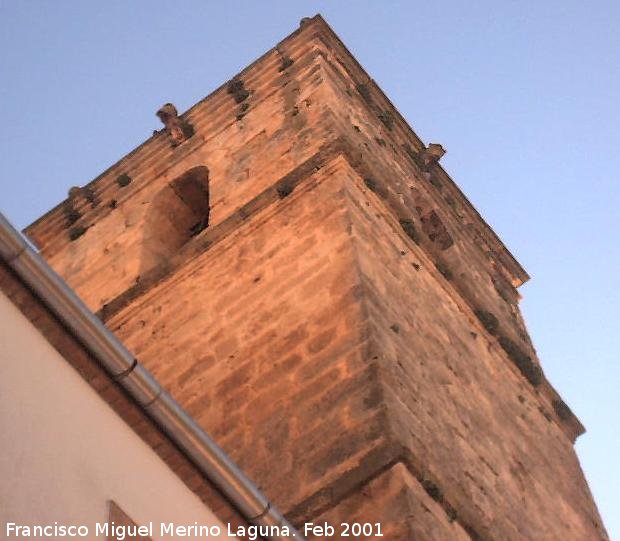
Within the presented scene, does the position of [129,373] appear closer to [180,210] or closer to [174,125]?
[180,210]

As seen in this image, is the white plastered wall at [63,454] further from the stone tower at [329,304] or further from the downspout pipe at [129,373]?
the stone tower at [329,304]

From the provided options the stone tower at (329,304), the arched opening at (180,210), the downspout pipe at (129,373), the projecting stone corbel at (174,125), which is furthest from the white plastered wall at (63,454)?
the projecting stone corbel at (174,125)

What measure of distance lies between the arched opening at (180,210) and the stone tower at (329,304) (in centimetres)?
2

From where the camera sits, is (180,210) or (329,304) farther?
(180,210)

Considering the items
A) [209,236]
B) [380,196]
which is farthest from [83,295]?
[380,196]

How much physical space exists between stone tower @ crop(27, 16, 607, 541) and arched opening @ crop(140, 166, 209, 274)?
2 centimetres

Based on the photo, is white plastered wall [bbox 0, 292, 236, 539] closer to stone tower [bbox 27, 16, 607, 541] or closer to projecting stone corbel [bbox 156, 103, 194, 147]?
stone tower [bbox 27, 16, 607, 541]

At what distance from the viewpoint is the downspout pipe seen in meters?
5.29

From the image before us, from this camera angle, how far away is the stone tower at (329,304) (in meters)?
7.54

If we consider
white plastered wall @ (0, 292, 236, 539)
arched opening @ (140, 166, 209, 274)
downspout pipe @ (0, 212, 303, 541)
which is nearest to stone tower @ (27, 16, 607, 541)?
arched opening @ (140, 166, 209, 274)

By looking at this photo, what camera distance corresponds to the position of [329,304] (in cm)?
864

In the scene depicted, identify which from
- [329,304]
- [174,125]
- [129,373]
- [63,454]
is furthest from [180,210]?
[63,454]

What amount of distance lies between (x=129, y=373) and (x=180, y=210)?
25.7 ft

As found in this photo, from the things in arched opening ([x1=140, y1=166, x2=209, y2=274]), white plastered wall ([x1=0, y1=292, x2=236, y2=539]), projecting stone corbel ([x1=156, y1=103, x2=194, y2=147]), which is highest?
projecting stone corbel ([x1=156, y1=103, x2=194, y2=147])
